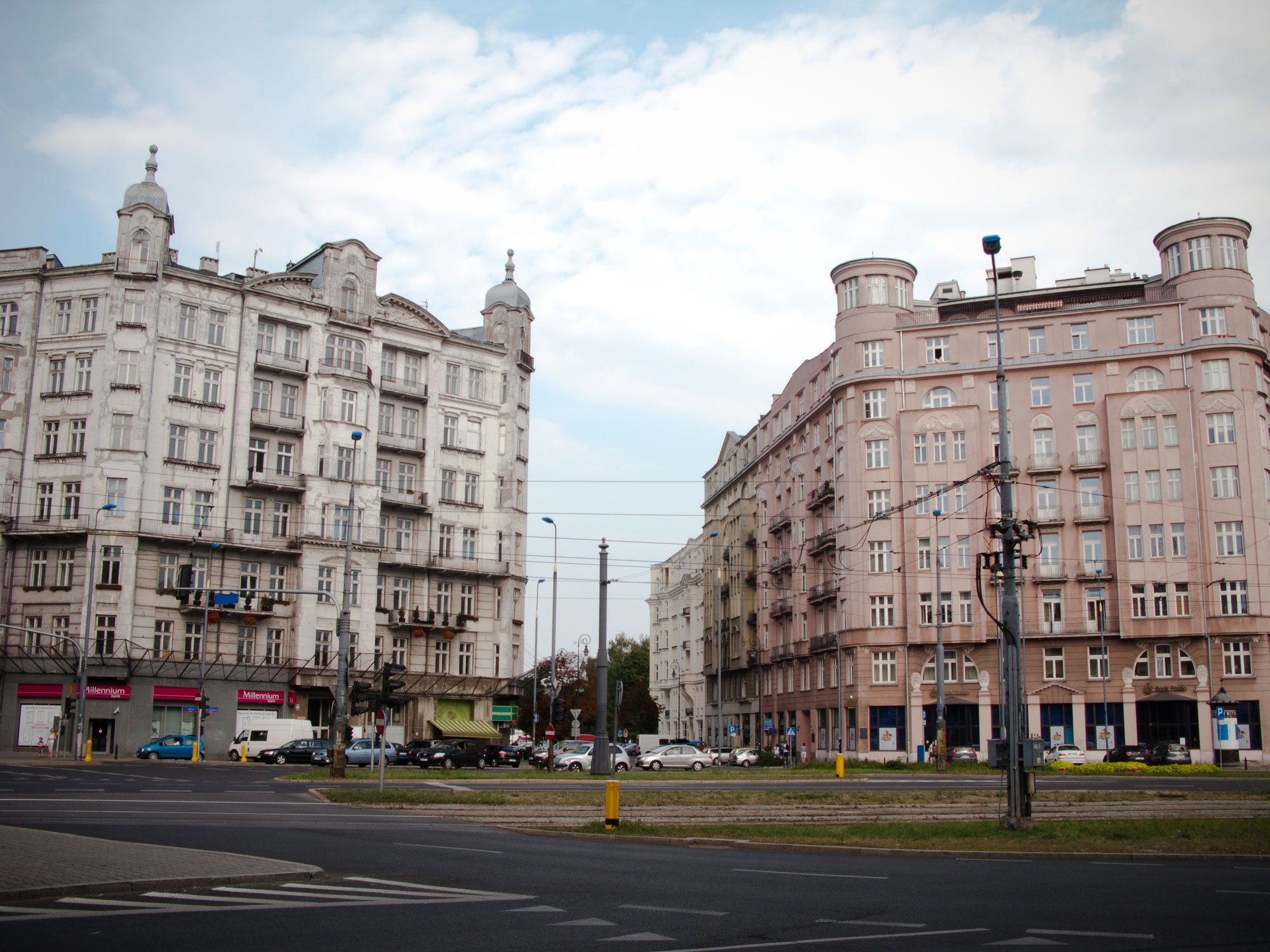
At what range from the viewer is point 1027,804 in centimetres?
1795

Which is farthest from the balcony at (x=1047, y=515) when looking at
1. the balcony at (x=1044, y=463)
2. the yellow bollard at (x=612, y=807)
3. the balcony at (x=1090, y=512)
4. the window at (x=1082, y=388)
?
the yellow bollard at (x=612, y=807)

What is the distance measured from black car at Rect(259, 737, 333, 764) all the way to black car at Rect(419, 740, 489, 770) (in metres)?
4.60

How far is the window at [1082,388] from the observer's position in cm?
6281

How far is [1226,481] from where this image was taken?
5925 cm

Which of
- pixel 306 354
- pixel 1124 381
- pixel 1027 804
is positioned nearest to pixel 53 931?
pixel 1027 804

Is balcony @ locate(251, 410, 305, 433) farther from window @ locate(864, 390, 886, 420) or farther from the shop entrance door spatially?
window @ locate(864, 390, 886, 420)

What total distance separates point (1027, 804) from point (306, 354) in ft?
177

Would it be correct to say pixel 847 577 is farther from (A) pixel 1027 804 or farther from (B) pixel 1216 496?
(A) pixel 1027 804

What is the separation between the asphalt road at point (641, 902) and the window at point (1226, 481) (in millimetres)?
50291

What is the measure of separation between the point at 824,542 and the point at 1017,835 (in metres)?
52.7

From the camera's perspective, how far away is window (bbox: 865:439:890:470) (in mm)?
65375

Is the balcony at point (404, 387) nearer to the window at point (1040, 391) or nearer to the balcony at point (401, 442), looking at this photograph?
the balcony at point (401, 442)

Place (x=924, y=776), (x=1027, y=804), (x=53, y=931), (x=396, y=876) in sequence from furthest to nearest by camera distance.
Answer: (x=924, y=776), (x=1027, y=804), (x=396, y=876), (x=53, y=931)

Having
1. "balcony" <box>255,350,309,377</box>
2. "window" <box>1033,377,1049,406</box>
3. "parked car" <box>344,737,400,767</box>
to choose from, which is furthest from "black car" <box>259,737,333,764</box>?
"window" <box>1033,377,1049,406</box>
